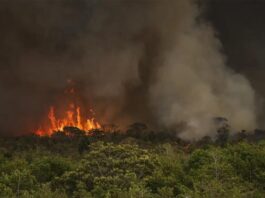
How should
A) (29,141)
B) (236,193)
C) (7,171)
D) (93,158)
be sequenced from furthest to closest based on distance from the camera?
(29,141), (7,171), (93,158), (236,193)

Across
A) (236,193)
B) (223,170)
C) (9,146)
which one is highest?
(9,146)

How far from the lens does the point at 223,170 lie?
60219 millimetres

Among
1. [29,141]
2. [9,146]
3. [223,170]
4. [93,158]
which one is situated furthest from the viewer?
[29,141]

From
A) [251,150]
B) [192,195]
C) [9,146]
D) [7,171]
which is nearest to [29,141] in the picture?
[9,146]

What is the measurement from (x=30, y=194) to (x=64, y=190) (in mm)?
5622

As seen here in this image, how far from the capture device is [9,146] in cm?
15025

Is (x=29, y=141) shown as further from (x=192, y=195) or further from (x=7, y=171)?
(x=192, y=195)

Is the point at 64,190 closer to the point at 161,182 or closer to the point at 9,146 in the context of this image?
the point at 161,182

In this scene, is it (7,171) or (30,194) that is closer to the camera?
(30,194)

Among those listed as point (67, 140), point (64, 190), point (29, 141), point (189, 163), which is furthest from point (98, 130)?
point (64, 190)

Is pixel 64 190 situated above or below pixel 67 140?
below

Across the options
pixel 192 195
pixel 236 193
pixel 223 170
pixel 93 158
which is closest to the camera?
Result: pixel 236 193

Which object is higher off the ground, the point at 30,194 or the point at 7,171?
the point at 7,171

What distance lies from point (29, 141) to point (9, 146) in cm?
1202
